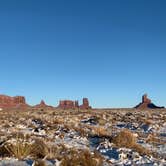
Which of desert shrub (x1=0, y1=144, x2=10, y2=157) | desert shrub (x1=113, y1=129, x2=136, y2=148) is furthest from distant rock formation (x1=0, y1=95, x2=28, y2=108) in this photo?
desert shrub (x1=0, y1=144, x2=10, y2=157)

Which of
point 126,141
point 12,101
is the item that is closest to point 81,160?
point 126,141

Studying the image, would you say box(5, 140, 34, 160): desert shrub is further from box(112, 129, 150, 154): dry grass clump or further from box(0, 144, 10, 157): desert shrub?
box(112, 129, 150, 154): dry grass clump

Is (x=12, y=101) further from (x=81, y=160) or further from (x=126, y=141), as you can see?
(x=81, y=160)

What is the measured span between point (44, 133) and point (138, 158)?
7061 mm

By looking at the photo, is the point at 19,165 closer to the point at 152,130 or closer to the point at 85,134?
the point at 85,134

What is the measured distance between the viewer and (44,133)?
59.1 feet

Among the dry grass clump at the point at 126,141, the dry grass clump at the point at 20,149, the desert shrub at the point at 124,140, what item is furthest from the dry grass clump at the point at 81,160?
the desert shrub at the point at 124,140

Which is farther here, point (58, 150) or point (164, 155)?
point (164, 155)

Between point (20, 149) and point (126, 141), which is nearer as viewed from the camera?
point (20, 149)

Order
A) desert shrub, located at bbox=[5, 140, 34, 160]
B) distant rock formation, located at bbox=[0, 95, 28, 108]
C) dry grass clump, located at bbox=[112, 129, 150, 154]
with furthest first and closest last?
distant rock formation, located at bbox=[0, 95, 28, 108] < dry grass clump, located at bbox=[112, 129, 150, 154] < desert shrub, located at bbox=[5, 140, 34, 160]

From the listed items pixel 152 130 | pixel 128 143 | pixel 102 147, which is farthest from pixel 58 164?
pixel 152 130

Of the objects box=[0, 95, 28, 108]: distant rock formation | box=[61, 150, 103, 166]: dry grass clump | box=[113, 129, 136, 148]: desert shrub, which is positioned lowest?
box=[61, 150, 103, 166]: dry grass clump

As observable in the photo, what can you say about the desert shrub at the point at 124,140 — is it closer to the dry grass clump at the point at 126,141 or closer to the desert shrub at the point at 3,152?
the dry grass clump at the point at 126,141

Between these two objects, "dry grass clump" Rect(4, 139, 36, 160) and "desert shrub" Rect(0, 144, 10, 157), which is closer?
"dry grass clump" Rect(4, 139, 36, 160)
